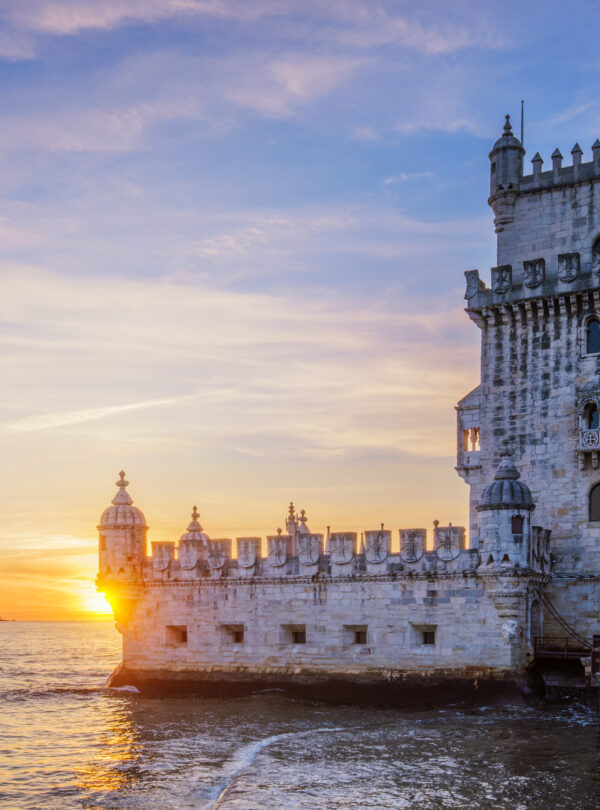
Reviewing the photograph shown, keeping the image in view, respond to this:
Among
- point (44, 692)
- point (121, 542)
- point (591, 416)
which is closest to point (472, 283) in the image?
point (591, 416)

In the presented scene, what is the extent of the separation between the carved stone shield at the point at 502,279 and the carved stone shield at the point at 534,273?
0.71 m

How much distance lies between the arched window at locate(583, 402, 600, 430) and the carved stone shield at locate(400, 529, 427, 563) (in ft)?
24.1

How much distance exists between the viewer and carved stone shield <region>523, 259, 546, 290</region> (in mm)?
37062

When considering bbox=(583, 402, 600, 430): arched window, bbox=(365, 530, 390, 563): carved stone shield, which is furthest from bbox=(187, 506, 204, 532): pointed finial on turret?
bbox=(583, 402, 600, 430): arched window

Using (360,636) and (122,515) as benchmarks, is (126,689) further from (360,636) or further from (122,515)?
(360,636)

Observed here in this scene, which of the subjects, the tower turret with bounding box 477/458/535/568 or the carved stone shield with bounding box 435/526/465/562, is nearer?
the tower turret with bounding box 477/458/535/568

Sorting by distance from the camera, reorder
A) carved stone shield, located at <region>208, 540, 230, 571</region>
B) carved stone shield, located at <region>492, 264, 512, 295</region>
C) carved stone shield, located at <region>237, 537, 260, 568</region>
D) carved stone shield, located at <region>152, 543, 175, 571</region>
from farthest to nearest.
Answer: carved stone shield, located at <region>152, 543, 175, 571</region> → carved stone shield, located at <region>492, 264, 512, 295</region> → carved stone shield, located at <region>208, 540, 230, 571</region> → carved stone shield, located at <region>237, 537, 260, 568</region>

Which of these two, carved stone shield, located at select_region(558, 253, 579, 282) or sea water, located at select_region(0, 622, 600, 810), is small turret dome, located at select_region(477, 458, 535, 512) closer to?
sea water, located at select_region(0, 622, 600, 810)

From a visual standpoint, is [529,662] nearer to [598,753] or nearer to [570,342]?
[598,753]

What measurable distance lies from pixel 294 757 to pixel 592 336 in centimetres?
1948

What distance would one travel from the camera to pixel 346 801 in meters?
21.1

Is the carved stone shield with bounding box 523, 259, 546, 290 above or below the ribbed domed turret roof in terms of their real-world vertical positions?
below

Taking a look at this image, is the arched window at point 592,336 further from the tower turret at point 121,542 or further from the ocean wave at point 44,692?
the ocean wave at point 44,692

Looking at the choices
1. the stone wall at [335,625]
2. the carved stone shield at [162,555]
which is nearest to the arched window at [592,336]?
the stone wall at [335,625]
